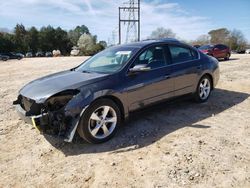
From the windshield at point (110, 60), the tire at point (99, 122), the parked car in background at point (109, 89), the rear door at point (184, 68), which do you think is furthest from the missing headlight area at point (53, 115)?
the rear door at point (184, 68)

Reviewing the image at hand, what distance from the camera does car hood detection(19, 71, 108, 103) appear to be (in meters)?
3.88

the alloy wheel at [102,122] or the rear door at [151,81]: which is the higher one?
the rear door at [151,81]

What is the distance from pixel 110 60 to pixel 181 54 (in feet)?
5.29

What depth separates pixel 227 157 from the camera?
353 cm

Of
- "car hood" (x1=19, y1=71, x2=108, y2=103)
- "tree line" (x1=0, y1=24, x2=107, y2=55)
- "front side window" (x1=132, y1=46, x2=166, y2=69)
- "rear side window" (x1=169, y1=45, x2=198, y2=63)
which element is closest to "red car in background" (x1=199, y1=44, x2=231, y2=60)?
"rear side window" (x1=169, y1=45, x2=198, y2=63)

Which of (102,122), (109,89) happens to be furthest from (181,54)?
(102,122)

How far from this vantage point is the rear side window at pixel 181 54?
5.29 m

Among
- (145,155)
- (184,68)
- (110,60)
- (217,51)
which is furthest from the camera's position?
(217,51)

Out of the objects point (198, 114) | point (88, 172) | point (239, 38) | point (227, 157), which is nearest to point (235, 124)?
point (198, 114)

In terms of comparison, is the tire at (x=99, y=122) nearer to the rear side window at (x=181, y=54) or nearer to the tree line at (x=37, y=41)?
the rear side window at (x=181, y=54)

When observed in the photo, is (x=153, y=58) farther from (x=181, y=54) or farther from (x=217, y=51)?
(x=217, y=51)

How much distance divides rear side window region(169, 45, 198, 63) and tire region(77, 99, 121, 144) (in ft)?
6.14

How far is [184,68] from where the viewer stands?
539 centimetres

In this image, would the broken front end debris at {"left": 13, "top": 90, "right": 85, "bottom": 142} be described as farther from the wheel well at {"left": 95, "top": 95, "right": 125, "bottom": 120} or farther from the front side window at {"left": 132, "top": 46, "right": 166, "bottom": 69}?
the front side window at {"left": 132, "top": 46, "right": 166, "bottom": 69}
